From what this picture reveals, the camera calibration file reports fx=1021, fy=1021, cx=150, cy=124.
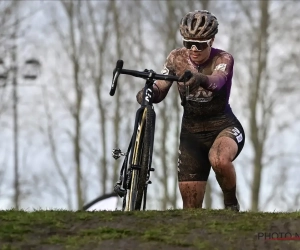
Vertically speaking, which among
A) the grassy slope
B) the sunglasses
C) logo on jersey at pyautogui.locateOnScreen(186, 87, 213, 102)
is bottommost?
the grassy slope

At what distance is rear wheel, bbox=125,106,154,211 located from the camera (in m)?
9.55

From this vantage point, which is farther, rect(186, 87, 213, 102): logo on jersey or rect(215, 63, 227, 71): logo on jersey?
rect(186, 87, 213, 102): logo on jersey

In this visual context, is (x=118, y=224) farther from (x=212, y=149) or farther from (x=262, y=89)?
(x=262, y=89)

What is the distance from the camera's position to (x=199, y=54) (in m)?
10.1

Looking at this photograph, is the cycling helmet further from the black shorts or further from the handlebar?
the black shorts

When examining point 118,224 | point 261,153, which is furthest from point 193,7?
point 118,224

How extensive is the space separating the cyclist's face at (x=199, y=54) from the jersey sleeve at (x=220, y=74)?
130 mm

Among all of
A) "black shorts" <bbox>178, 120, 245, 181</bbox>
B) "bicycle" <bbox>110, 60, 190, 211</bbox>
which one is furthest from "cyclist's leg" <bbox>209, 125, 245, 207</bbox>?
"bicycle" <bbox>110, 60, 190, 211</bbox>

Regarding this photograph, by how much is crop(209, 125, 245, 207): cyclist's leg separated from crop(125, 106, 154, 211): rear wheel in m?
0.76

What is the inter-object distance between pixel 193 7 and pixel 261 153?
620cm

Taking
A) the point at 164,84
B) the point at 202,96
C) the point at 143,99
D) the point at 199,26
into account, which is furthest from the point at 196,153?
the point at 199,26

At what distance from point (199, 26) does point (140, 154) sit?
1420 millimetres

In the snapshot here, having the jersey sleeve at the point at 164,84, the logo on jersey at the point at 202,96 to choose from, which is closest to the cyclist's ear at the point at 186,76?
the jersey sleeve at the point at 164,84

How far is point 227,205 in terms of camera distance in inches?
409
